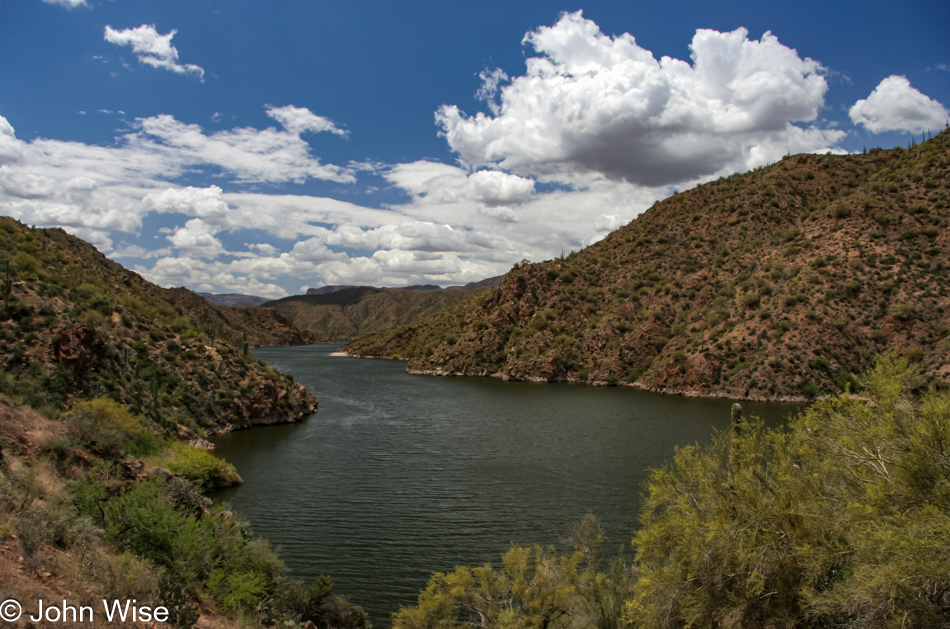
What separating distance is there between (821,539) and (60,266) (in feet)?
201

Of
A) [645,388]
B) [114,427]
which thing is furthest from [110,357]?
[645,388]

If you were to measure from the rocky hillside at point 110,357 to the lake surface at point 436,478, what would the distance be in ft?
12.6

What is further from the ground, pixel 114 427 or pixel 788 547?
pixel 788 547

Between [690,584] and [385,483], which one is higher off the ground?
[690,584]

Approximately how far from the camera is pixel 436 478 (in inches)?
1224

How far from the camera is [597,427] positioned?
45.5 meters

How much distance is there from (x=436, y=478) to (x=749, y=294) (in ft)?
191

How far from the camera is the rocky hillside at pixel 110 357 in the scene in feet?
98.3

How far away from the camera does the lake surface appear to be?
2055 cm

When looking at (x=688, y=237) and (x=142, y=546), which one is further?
(x=688, y=237)

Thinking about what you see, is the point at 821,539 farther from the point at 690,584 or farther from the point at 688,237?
the point at 688,237

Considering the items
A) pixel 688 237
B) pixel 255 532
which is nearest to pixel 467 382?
pixel 688 237

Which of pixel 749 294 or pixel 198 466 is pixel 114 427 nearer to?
pixel 198 466

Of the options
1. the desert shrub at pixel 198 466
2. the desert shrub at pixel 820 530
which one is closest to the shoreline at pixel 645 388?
the desert shrub at pixel 820 530
